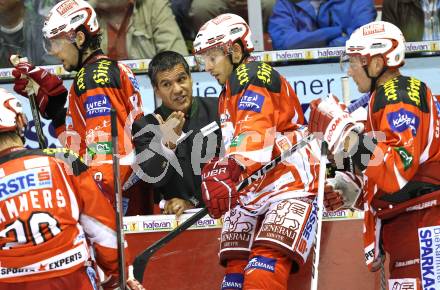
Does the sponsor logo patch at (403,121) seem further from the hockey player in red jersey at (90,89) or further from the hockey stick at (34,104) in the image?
the hockey stick at (34,104)

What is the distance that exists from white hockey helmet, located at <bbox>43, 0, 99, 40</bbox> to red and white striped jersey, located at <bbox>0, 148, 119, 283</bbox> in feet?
5.67

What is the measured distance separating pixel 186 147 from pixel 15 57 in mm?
1231

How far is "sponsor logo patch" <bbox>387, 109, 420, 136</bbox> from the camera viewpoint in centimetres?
575

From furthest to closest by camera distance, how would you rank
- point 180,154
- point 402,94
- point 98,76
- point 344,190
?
1. point 180,154
2. point 98,76
3. point 344,190
4. point 402,94

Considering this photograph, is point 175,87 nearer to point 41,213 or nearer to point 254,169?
point 254,169

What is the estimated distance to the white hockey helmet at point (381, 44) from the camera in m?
6.16

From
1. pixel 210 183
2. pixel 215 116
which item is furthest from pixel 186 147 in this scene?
pixel 210 183

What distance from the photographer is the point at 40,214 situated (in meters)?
5.39

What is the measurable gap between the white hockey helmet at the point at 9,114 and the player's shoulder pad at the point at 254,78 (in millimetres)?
1213

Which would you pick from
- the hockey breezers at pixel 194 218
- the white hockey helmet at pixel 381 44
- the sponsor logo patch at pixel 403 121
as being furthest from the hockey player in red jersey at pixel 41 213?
the white hockey helmet at pixel 381 44

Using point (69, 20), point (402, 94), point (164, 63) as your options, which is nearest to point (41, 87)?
point (69, 20)

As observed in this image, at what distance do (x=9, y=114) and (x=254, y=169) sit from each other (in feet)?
4.41

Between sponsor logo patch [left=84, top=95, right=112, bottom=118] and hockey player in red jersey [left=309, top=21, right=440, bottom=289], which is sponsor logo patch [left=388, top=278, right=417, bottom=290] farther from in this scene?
sponsor logo patch [left=84, top=95, right=112, bottom=118]

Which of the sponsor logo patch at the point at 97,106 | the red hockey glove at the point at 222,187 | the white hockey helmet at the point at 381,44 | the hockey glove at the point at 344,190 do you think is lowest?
the hockey glove at the point at 344,190
